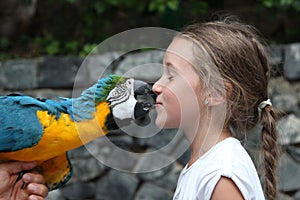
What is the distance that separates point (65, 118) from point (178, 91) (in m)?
0.36

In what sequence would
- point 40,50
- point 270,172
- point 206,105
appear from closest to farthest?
point 206,105 < point 270,172 < point 40,50

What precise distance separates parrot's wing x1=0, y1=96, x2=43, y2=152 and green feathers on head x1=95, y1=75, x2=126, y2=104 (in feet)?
0.57

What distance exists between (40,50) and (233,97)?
1.93m

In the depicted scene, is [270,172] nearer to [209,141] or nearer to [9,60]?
[209,141]

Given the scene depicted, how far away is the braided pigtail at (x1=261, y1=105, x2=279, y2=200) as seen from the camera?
1282mm

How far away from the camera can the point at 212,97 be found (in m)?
1.18

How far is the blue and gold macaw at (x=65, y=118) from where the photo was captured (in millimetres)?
1287

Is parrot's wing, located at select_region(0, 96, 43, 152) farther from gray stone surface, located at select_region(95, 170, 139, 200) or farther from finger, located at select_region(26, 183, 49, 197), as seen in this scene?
gray stone surface, located at select_region(95, 170, 139, 200)

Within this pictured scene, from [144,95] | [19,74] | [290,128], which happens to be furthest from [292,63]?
[144,95]

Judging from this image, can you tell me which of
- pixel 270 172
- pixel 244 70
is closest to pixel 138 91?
pixel 244 70

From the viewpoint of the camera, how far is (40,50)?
115 inches

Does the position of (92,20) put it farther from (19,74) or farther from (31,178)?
(31,178)

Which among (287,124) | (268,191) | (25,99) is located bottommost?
(287,124)

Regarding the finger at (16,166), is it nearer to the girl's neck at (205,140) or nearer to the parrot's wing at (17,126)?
the parrot's wing at (17,126)
